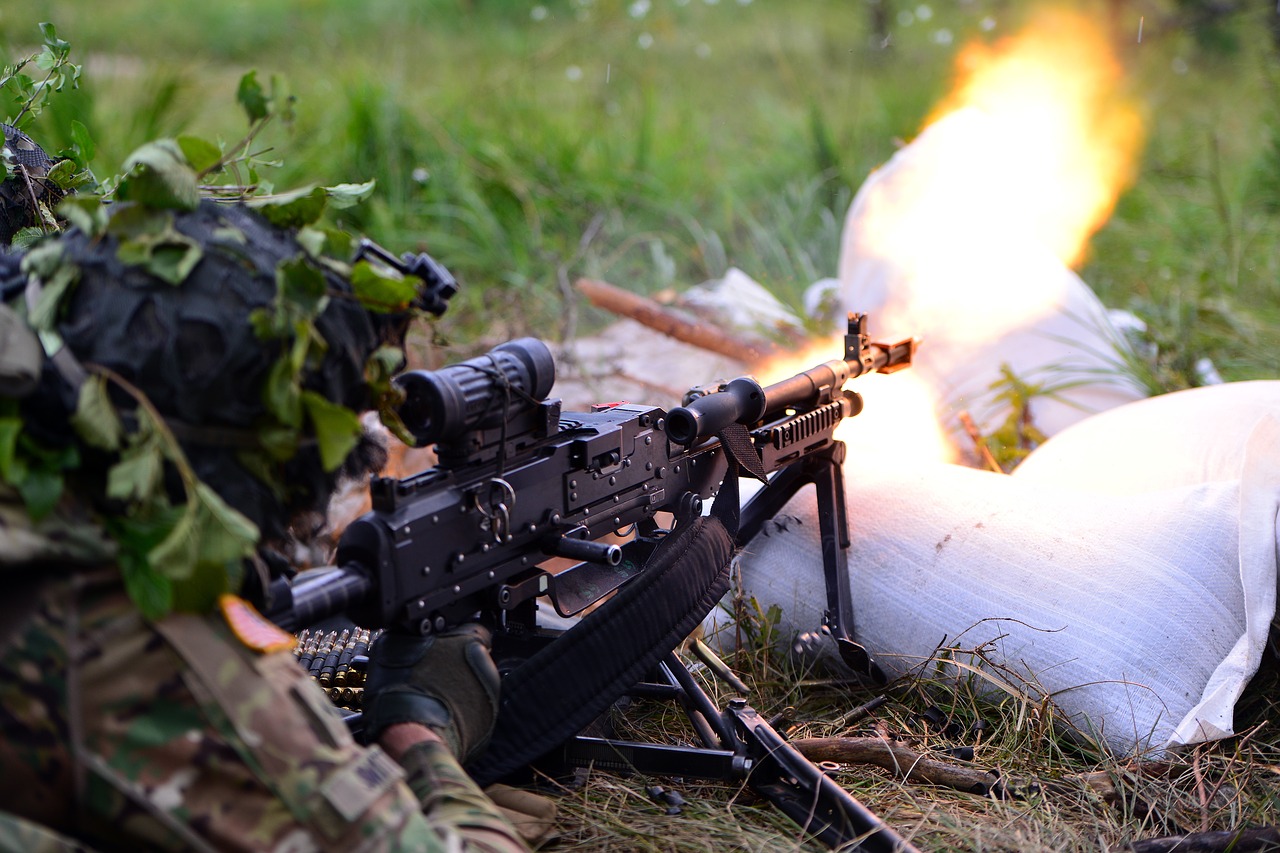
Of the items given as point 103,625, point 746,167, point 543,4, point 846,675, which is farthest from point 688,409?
point 543,4

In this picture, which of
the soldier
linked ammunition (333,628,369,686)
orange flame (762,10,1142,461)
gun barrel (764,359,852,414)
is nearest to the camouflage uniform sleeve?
the soldier

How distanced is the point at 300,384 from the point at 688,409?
99 centimetres

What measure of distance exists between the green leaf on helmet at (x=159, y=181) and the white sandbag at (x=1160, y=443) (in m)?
2.40

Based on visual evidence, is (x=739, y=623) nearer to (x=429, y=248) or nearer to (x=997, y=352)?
(x=997, y=352)

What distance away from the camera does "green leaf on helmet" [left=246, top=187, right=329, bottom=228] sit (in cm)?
166

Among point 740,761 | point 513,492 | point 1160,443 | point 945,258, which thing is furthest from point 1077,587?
point 945,258

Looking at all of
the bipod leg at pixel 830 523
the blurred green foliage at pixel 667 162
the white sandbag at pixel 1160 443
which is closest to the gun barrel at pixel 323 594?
the bipod leg at pixel 830 523

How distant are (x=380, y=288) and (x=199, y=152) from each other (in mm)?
355

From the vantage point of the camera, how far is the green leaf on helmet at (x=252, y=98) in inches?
62.3

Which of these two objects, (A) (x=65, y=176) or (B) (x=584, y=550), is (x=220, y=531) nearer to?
(B) (x=584, y=550)

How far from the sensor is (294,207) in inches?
65.5

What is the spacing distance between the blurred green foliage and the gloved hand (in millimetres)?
2548

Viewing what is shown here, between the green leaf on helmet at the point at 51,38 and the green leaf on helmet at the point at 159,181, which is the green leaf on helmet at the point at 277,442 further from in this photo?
the green leaf on helmet at the point at 51,38

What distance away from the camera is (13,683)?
1.38 metres
